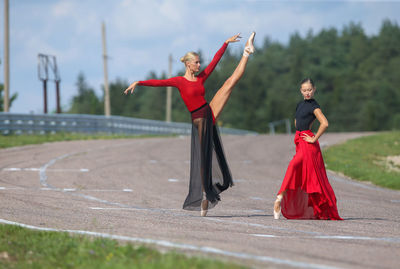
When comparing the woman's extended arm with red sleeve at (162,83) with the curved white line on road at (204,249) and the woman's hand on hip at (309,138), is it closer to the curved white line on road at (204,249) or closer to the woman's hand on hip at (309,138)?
the woman's hand on hip at (309,138)

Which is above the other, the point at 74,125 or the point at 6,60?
the point at 6,60

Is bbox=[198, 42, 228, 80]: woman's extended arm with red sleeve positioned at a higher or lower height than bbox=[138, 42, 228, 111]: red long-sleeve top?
higher

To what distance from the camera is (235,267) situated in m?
4.48

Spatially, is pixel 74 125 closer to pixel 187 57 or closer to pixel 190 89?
pixel 187 57

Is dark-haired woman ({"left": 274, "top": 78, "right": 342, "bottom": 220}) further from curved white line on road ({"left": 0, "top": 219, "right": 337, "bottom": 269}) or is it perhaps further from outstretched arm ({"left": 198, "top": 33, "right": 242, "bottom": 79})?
curved white line on road ({"left": 0, "top": 219, "right": 337, "bottom": 269})

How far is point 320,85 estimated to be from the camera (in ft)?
365

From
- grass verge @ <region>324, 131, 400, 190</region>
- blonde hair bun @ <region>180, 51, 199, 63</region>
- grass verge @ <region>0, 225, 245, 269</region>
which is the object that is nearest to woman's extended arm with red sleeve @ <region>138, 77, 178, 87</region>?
blonde hair bun @ <region>180, 51, 199, 63</region>

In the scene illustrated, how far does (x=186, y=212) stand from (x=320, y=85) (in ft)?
344

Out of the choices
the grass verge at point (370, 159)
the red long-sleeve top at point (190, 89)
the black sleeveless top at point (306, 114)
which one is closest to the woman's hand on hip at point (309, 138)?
the black sleeveless top at point (306, 114)

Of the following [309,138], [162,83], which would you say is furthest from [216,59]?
[309,138]

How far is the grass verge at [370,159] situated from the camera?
15.9m

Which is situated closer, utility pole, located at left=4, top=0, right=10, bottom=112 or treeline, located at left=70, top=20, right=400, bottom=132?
utility pole, located at left=4, top=0, right=10, bottom=112

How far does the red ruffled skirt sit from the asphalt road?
1.09 feet

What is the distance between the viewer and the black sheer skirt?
8.20 metres
